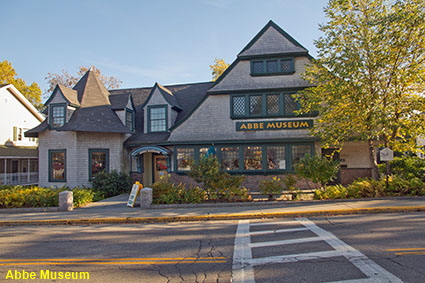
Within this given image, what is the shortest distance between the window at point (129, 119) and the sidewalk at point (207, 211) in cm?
766

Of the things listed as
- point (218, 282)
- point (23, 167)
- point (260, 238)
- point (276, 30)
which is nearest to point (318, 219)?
point (260, 238)

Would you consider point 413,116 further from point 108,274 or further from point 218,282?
point 108,274

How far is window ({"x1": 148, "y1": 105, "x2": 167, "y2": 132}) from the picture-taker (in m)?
19.1

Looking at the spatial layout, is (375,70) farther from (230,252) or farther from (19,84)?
(19,84)

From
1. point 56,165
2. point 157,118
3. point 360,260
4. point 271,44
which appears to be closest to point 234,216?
point 360,260

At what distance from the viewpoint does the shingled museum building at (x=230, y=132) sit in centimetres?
1667

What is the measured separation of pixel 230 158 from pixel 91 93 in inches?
441

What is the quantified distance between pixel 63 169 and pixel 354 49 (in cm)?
1799

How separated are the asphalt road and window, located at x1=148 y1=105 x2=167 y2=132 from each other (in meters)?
10.4

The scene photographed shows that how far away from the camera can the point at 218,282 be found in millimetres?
4816

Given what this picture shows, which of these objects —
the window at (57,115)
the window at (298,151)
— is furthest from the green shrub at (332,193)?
the window at (57,115)

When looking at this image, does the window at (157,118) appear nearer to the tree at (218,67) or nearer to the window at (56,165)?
the window at (56,165)

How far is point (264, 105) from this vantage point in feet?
55.8

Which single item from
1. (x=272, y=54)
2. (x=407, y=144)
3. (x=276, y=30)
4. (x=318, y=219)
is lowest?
(x=318, y=219)
